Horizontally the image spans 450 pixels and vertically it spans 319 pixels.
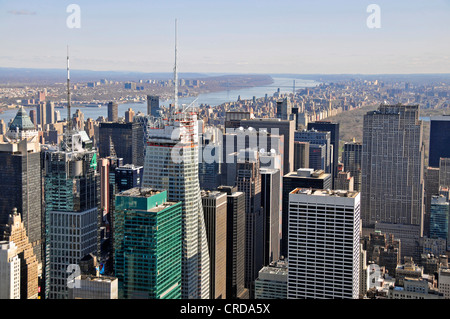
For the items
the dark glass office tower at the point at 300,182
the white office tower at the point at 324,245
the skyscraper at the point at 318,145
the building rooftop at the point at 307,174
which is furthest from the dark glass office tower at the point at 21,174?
the skyscraper at the point at 318,145

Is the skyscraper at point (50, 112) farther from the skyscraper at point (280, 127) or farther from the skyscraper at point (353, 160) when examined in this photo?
the skyscraper at point (353, 160)

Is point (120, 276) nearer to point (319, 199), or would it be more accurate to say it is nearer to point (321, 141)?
point (319, 199)

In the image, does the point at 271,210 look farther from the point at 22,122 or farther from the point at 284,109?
the point at 22,122

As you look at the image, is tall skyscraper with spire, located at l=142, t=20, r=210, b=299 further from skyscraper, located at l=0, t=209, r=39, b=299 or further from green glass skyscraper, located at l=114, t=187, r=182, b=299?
skyscraper, located at l=0, t=209, r=39, b=299

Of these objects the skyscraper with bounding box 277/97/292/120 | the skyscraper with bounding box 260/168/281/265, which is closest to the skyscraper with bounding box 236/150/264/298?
the skyscraper with bounding box 260/168/281/265

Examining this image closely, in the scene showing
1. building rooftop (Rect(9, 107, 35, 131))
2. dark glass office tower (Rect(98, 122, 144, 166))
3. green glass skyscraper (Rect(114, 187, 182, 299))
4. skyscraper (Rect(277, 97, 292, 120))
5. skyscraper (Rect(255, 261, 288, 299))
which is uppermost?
skyscraper (Rect(277, 97, 292, 120))

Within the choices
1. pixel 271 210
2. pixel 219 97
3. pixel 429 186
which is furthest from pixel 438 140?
pixel 219 97

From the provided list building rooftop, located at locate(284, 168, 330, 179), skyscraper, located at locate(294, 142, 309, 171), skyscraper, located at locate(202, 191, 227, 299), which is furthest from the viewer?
skyscraper, located at locate(294, 142, 309, 171)
